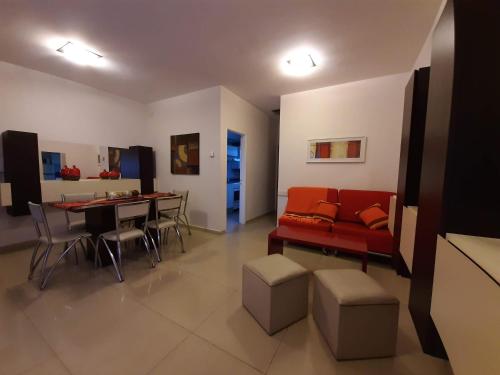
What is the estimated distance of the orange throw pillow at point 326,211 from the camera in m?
3.03

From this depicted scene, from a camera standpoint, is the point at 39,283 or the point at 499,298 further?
the point at 39,283

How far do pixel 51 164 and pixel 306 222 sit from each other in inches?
165

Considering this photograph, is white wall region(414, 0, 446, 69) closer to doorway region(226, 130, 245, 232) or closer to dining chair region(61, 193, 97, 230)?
doorway region(226, 130, 245, 232)

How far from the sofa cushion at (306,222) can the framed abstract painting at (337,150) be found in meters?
1.15

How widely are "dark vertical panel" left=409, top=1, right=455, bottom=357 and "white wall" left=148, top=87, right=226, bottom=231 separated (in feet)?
9.63

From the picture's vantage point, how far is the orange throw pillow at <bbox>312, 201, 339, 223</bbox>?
3.03 meters

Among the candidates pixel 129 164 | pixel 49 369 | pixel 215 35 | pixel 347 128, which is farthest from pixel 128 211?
pixel 347 128

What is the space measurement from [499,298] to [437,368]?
3.46ft

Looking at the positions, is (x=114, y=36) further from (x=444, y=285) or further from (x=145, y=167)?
(x=444, y=285)

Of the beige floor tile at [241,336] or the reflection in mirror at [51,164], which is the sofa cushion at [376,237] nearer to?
Result: the beige floor tile at [241,336]

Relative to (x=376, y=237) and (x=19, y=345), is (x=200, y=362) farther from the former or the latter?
(x=376, y=237)

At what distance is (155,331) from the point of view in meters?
1.46

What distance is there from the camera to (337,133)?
345cm

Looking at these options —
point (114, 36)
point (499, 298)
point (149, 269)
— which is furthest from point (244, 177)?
point (499, 298)
